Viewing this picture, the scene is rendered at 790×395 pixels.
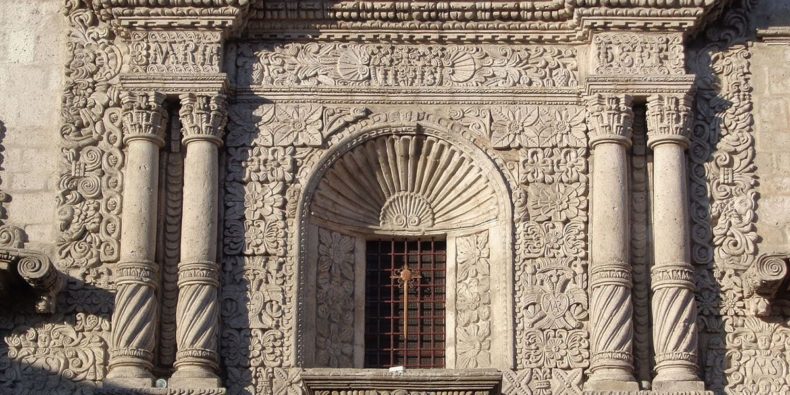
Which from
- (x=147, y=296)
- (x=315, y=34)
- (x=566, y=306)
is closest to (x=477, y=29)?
(x=315, y=34)

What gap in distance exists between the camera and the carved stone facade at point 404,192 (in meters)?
18.0

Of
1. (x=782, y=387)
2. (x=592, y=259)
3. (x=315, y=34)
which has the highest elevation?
(x=315, y=34)

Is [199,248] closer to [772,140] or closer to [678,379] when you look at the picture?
[678,379]

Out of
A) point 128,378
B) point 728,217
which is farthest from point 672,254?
point 128,378

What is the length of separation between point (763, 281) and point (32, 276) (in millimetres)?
6493

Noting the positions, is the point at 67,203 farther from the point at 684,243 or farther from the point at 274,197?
the point at 684,243

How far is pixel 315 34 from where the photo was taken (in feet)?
62.8

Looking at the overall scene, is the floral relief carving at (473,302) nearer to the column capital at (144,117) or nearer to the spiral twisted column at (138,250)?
the spiral twisted column at (138,250)

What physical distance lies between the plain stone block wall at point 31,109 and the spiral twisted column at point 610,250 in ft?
16.6

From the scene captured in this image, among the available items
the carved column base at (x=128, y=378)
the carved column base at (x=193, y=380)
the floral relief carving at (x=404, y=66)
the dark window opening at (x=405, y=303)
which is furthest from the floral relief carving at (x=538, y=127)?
the carved column base at (x=128, y=378)

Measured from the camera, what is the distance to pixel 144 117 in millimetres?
18562

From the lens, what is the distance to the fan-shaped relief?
61.9ft

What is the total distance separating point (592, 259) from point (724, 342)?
1.41 meters

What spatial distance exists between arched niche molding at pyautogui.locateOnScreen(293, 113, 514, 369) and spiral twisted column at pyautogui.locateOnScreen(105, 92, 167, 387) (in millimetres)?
1356
